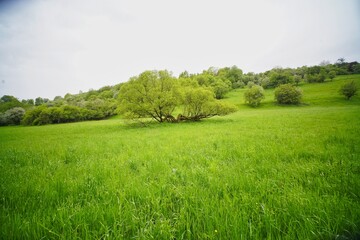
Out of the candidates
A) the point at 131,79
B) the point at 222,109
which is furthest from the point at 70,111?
the point at 222,109

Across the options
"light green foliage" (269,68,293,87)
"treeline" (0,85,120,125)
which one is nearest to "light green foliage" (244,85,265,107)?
"light green foliage" (269,68,293,87)

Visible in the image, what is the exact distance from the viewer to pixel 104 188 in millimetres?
3561

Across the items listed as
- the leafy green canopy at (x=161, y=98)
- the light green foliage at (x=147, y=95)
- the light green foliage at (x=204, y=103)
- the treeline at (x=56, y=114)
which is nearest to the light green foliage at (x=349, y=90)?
the light green foliage at (x=204, y=103)

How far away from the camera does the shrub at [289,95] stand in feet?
212

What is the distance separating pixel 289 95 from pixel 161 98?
63.7 meters

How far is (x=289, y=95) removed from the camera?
6519cm

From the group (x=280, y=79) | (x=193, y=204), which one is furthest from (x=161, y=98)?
(x=280, y=79)

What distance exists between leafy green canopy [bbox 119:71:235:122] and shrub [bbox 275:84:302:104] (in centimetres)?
5382

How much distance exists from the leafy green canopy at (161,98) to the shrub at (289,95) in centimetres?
5382

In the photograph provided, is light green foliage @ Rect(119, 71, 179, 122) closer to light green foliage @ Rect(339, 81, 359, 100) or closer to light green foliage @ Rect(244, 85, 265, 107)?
light green foliage @ Rect(244, 85, 265, 107)

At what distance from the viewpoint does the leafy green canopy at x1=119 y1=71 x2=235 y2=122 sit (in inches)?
987

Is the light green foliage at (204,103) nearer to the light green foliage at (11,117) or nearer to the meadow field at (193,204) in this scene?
the meadow field at (193,204)

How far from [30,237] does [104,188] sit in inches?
58.5

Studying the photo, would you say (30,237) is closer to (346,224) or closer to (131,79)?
(346,224)
